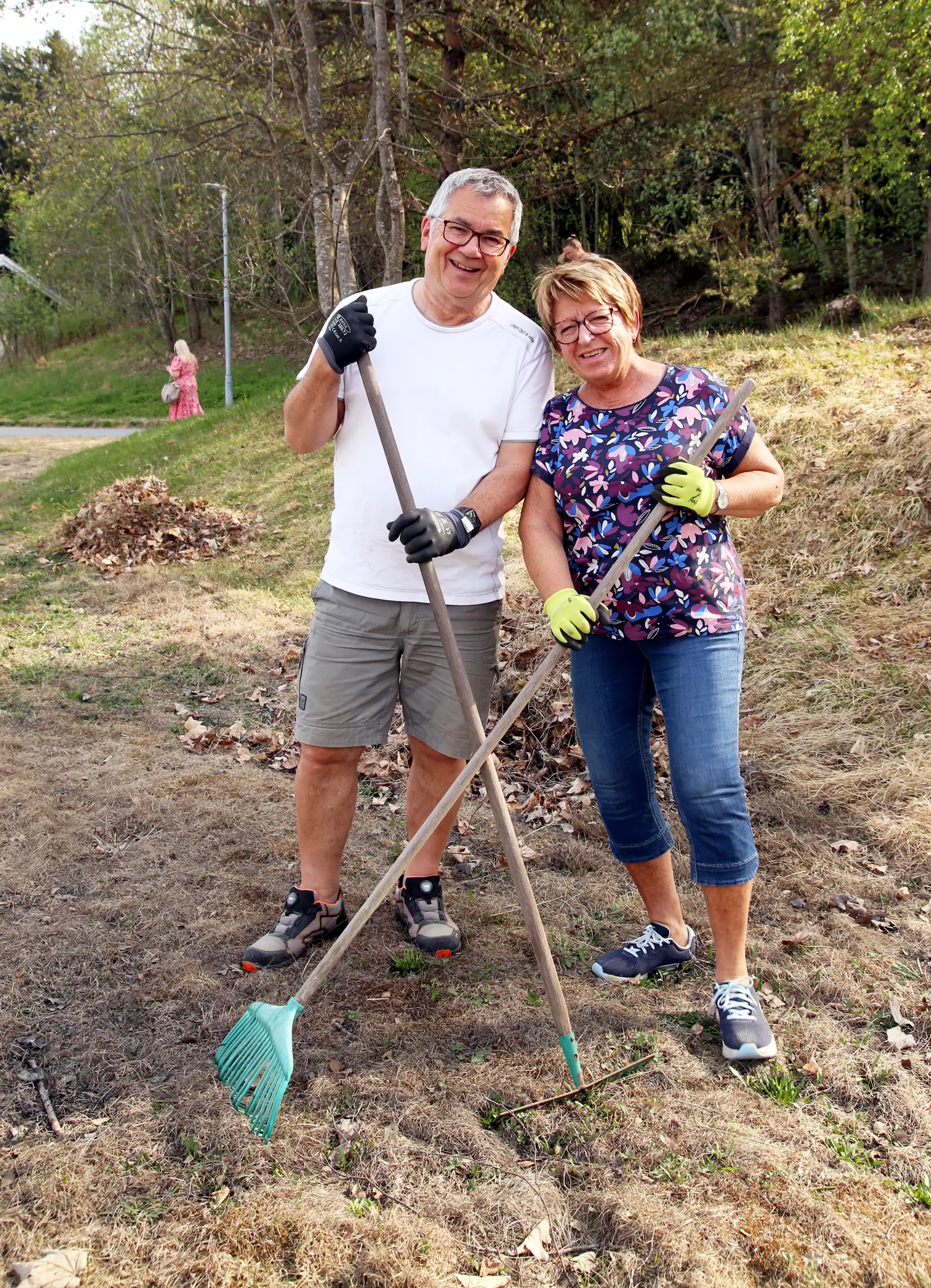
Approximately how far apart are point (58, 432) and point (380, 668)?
20471 millimetres

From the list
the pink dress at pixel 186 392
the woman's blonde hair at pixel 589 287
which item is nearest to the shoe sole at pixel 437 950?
the woman's blonde hair at pixel 589 287

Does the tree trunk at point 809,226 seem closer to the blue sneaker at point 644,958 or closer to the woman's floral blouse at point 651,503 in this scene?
the woman's floral blouse at point 651,503

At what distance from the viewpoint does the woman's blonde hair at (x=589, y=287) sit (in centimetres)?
277

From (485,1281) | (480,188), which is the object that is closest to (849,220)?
(480,188)

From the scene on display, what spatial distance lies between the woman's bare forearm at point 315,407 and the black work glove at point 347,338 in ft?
0.12

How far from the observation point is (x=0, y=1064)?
2912 millimetres

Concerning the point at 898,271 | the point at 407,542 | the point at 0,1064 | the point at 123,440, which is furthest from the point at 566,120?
the point at 0,1064

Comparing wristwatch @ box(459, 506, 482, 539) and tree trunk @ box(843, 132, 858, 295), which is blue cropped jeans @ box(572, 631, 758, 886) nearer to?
wristwatch @ box(459, 506, 482, 539)

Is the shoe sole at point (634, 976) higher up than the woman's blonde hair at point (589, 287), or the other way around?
the woman's blonde hair at point (589, 287)

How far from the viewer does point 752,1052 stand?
9.34 ft

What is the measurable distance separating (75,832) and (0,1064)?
1584mm

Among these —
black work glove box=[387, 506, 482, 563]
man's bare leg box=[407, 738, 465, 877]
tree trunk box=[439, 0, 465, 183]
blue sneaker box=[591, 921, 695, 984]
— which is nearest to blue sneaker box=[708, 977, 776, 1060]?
blue sneaker box=[591, 921, 695, 984]

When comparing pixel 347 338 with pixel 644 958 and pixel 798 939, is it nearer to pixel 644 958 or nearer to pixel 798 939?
pixel 644 958

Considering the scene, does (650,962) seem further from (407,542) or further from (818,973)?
(407,542)
